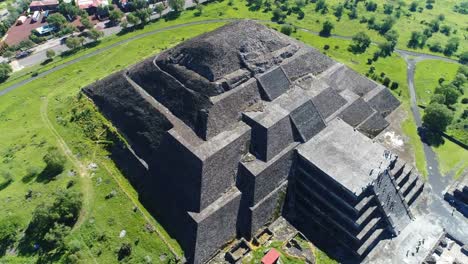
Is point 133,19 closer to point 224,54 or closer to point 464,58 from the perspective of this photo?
point 224,54

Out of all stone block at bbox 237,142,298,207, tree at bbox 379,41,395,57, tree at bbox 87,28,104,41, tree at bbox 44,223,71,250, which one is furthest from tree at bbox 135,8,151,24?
tree at bbox 44,223,71,250

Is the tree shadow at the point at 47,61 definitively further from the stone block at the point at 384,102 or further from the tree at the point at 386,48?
the tree at the point at 386,48

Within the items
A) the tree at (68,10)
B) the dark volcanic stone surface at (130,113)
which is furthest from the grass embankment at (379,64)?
the tree at (68,10)

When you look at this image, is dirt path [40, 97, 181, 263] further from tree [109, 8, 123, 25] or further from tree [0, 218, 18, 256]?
tree [109, 8, 123, 25]

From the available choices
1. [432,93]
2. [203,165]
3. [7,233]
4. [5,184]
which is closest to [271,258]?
[203,165]

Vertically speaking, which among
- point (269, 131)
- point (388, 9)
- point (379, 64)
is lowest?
point (379, 64)

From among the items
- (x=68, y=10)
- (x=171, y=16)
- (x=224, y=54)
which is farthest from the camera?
(x=171, y=16)
